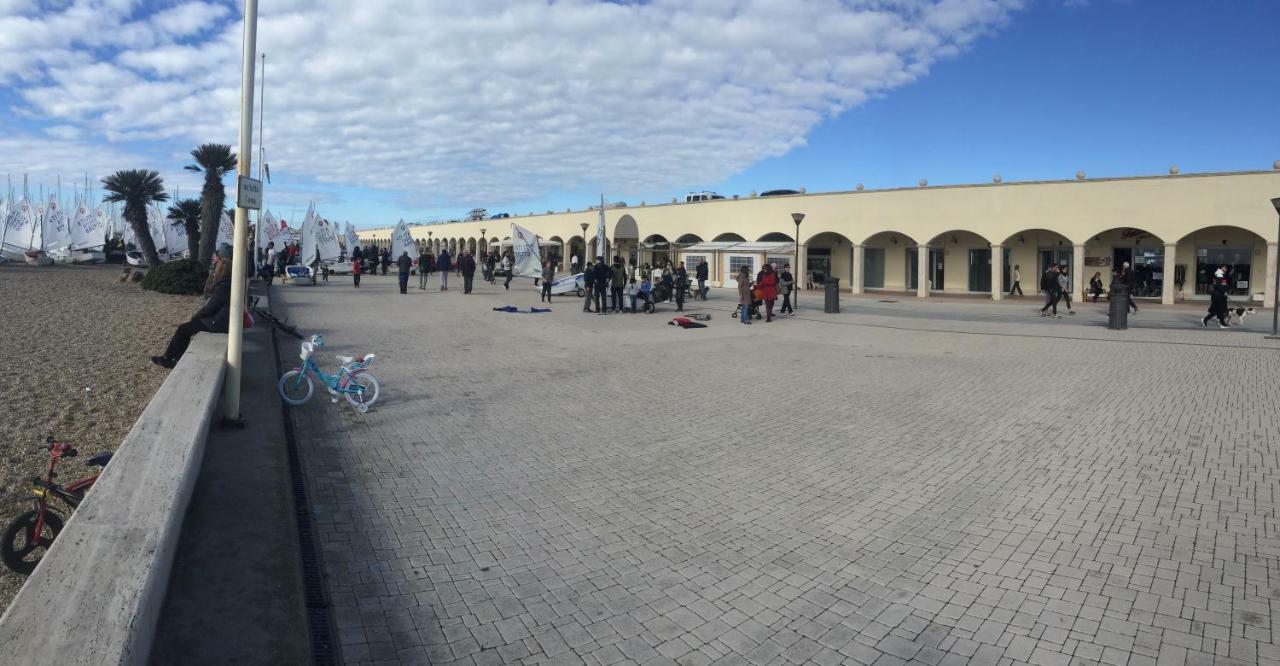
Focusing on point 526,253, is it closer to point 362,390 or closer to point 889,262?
Answer: point 889,262

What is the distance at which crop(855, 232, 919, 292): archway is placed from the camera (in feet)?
121

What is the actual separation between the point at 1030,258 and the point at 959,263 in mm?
3023

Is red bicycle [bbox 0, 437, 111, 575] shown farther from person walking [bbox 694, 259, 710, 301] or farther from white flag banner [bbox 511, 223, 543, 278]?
white flag banner [bbox 511, 223, 543, 278]

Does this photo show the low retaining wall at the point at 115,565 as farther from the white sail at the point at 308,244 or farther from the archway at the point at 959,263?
the archway at the point at 959,263

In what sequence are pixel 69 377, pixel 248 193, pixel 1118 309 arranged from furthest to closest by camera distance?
1. pixel 1118 309
2. pixel 69 377
3. pixel 248 193

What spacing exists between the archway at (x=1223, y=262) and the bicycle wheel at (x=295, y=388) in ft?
99.5

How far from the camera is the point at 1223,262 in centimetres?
2922

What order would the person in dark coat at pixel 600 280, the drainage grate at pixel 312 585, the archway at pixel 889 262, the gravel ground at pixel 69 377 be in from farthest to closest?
the archway at pixel 889 262, the person in dark coat at pixel 600 280, the gravel ground at pixel 69 377, the drainage grate at pixel 312 585

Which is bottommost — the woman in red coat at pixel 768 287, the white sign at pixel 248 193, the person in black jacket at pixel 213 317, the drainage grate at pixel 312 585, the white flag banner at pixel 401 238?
the drainage grate at pixel 312 585

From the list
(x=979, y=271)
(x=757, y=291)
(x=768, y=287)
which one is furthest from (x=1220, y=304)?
(x=979, y=271)

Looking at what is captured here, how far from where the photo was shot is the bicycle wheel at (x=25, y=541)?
4414mm

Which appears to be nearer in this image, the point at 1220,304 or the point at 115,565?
the point at 115,565

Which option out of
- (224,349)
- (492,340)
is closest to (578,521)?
(224,349)

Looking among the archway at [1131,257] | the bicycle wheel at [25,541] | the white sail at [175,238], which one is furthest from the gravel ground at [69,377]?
the white sail at [175,238]
